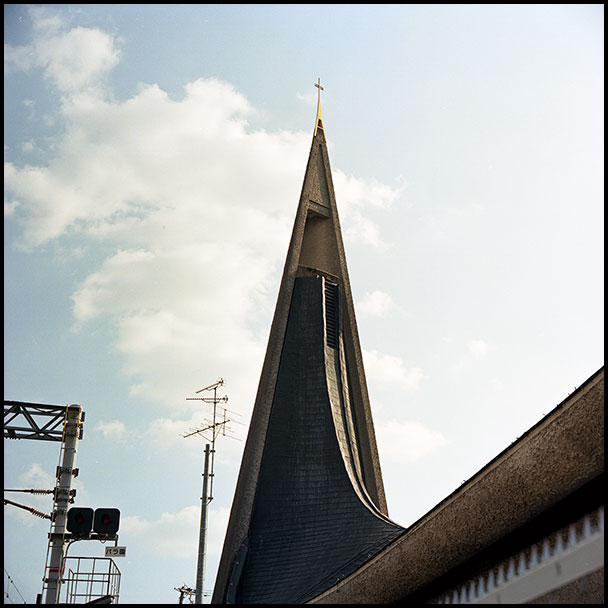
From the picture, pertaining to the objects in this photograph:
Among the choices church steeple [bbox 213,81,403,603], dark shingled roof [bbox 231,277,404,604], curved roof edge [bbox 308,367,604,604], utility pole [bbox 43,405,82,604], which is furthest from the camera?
church steeple [bbox 213,81,403,603]

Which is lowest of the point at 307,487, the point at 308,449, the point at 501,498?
the point at 501,498

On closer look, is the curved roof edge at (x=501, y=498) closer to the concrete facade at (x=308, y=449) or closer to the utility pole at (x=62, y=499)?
the utility pole at (x=62, y=499)

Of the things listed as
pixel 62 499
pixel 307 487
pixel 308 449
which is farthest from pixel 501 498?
pixel 308 449

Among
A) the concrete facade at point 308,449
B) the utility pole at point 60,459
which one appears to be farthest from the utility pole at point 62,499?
the concrete facade at point 308,449

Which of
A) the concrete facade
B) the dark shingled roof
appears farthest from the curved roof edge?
the concrete facade

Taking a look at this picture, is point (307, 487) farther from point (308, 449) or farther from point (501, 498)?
point (501, 498)

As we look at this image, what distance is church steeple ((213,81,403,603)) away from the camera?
18250 millimetres

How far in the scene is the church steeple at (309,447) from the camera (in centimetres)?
1825

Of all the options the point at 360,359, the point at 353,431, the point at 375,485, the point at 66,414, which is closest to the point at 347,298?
the point at 360,359

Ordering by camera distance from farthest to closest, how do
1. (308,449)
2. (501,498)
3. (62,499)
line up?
(308,449) < (62,499) < (501,498)

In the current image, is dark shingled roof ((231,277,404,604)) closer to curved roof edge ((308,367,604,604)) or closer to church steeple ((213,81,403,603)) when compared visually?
church steeple ((213,81,403,603))

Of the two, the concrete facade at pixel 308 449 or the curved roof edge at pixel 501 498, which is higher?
the concrete facade at pixel 308 449

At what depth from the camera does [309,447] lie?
2095 centimetres

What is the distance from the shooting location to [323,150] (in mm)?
25719
